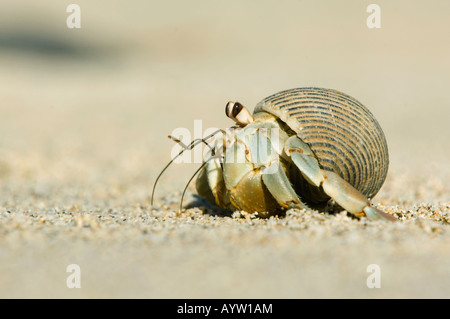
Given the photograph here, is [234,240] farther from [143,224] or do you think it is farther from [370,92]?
[370,92]

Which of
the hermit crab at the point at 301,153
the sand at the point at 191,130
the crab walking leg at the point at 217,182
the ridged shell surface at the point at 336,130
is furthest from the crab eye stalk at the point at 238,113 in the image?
the sand at the point at 191,130

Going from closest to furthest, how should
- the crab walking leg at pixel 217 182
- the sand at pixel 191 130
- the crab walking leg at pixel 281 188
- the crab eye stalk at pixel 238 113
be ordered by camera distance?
the sand at pixel 191 130
the crab walking leg at pixel 281 188
the crab eye stalk at pixel 238 113
the crab walking leg at pixel 217 182

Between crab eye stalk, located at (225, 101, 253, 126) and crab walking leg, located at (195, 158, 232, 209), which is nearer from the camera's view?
crab eye stalk, located at (225, 101, 253, 126)

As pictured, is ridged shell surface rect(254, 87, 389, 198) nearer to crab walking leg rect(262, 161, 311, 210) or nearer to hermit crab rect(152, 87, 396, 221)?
hermit crab rect(152, 87, 396, 221)

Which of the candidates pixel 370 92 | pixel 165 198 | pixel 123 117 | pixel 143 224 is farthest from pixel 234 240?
pixel 370 92

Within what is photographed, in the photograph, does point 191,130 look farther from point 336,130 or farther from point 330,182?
point 330,182

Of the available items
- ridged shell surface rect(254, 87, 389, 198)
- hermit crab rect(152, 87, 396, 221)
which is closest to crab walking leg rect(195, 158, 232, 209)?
hermit crab rect(152, 87, 396, 221)

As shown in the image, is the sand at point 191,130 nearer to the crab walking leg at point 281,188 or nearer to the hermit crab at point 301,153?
the crab walking leg at point 281,188
